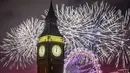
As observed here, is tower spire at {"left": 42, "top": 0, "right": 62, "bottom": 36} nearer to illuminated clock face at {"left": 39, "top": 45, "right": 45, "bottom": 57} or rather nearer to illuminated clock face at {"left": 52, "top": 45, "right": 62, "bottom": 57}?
illuminated clock face at {"left": 39, "top": 45, "right": 45, "bottom": 57}

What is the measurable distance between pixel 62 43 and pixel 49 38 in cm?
210

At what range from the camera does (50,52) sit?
40.7 metres

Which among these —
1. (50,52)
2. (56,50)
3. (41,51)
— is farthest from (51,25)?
(50,52)

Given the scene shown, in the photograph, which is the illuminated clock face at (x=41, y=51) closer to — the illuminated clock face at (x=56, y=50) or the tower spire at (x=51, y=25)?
the illuminated clock face at (x=56, y=50)

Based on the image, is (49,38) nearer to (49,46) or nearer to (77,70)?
(49,46)

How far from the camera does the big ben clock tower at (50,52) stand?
40.9m

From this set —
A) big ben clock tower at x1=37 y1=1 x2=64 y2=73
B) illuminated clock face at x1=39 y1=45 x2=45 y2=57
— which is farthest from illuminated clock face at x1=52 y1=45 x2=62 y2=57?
illuminated clock face at x1=39 y1=45 x2=45 y2=57

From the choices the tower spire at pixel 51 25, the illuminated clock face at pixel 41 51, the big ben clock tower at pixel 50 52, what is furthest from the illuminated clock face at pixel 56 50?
the tower spire at pixel 51 25

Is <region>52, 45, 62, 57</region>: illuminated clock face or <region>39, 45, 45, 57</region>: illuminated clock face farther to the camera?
<region>39, 45, 45, 57</region>: illuminated clock face

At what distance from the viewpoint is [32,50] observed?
34188mm

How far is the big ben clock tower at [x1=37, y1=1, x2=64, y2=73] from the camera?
134ft

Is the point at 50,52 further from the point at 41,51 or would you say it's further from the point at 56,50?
the point at 41,51

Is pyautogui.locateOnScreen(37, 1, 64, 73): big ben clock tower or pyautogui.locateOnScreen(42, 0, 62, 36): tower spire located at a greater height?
pyautogui.locateOnScreen(42, 0, 62, 36): tower spire

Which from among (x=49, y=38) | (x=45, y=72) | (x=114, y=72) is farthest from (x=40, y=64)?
(x=114, y=72)
